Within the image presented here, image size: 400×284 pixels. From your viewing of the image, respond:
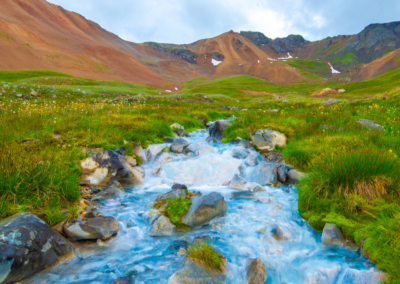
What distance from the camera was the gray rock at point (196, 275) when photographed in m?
3.41

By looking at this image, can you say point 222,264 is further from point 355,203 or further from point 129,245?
point 355,203

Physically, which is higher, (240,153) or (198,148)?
(198,148)

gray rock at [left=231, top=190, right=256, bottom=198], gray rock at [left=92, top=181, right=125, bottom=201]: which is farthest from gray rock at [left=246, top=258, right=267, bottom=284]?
gray rock at [left=92, top=181, right=125, bottom=201]

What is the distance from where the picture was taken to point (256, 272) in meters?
3.69

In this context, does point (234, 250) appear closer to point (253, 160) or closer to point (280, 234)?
point (280, 234)

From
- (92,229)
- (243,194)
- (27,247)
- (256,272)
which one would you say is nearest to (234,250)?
(256,272)

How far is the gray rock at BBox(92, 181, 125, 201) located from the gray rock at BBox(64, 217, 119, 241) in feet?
5.25

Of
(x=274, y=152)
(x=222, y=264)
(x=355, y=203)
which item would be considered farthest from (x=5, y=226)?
(x=274, y=152)

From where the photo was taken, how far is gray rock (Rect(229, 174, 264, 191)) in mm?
7188

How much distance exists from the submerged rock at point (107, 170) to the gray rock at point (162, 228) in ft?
9.48

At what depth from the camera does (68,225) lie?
4.30 meters

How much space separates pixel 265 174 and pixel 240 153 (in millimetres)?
2391

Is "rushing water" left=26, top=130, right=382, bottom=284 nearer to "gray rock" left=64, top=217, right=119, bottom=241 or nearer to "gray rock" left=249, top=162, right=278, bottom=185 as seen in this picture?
"gray rock" left=64, top=217, right=119, bottom=241

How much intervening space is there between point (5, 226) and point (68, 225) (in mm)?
976
